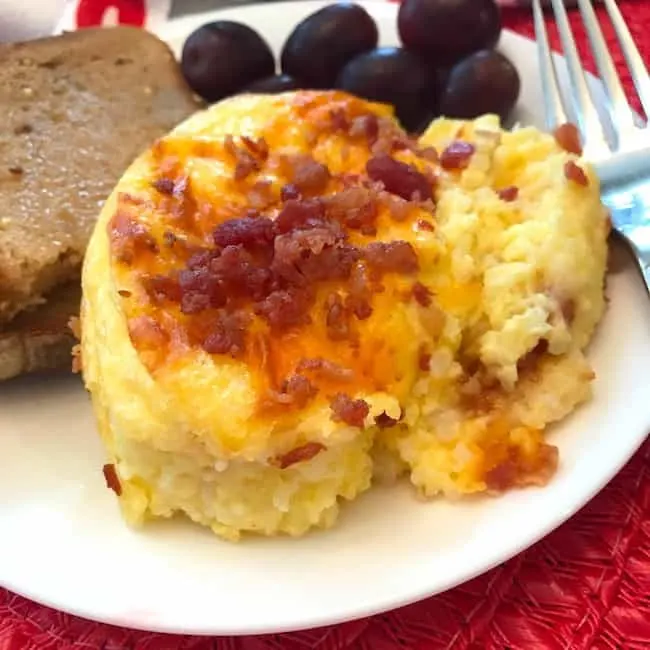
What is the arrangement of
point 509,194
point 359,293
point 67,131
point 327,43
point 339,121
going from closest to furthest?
1. point 359,293
2. point 509,194
3. point 339,121
4. point 67,131
5. point 327,43

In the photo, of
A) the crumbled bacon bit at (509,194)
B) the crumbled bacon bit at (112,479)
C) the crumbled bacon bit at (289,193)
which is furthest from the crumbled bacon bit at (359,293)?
the crumbled bacon bit at (112,479)

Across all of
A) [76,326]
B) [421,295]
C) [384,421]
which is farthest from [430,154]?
[76,326]

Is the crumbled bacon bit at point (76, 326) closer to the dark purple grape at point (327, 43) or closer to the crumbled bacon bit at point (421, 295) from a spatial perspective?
the crumbled bacon bit at point (421, 295)

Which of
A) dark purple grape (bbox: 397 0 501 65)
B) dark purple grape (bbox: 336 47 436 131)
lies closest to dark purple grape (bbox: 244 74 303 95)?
dark purple grape (bbox: 336 47 436 131)

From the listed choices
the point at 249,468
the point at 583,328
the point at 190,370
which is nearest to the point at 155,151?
the point at 190,370

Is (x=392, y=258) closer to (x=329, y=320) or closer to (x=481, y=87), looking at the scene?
(x=329, y=320)

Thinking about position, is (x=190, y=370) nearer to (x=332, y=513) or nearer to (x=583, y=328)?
(x=332, y=513)
